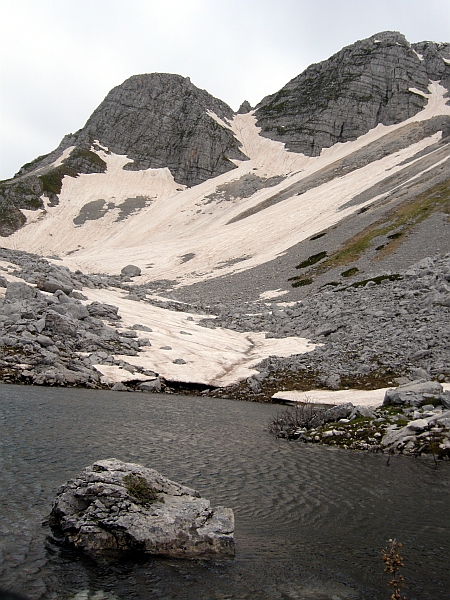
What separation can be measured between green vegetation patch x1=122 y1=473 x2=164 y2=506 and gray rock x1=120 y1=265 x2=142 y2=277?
91.2 metres

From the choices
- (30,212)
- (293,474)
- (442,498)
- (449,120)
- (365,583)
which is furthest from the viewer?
(30,212)

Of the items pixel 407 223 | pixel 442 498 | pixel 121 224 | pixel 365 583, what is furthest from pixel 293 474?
pixel 121 224

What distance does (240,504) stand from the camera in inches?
592

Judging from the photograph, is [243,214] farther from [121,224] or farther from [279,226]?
[121,224]

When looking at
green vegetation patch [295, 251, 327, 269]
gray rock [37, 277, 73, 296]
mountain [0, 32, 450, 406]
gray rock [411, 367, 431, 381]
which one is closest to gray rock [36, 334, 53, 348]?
mountain [0, 32, 450, 406]

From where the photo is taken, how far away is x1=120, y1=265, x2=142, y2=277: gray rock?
335ft

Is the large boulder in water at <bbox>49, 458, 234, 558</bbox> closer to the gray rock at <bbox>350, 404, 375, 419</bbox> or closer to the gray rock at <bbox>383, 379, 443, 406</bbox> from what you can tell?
the gray rock at <bbox>350, 404, 375, 419</bbox>

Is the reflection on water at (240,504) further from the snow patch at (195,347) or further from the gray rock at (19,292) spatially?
the gray rock at (19,292)

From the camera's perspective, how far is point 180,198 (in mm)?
167125

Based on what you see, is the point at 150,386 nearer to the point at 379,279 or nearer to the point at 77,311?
the point at 77,311

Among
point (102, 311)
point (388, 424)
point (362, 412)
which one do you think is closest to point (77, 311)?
point (102, 311)

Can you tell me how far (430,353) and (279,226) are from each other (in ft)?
258

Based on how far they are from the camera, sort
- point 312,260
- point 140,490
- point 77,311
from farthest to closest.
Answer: point 312,260
point 77,311
point 140,490

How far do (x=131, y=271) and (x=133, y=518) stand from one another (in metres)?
93.9
